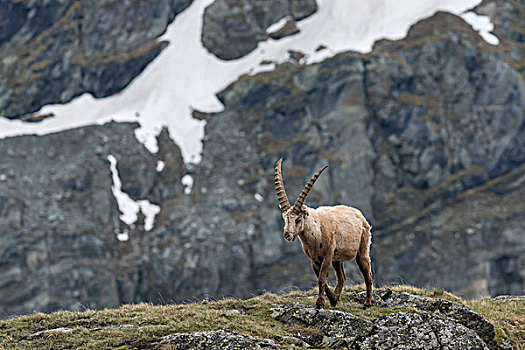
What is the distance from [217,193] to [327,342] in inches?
3350

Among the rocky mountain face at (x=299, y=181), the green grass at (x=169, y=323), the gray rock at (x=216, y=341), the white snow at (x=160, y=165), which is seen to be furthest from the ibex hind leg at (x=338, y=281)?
the white snow at (x=160, y=165)

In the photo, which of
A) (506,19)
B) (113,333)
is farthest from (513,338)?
(506,19)

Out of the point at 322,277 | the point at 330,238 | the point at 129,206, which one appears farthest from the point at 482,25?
the point at 322,277

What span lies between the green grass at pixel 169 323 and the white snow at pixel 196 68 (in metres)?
88.6

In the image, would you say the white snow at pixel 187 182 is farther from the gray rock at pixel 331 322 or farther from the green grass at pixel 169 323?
the gray rock at pixel 331 322

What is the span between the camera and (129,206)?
9912cm

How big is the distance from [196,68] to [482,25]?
6365cm

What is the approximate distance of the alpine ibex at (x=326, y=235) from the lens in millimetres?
15672

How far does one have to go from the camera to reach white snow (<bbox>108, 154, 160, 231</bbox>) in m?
96.0

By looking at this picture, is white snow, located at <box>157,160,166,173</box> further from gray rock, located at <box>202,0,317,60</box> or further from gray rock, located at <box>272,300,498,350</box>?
gray rock, located at <box>272,300,498,350</box>

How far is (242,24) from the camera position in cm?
13612

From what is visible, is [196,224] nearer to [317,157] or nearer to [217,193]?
[217,193]

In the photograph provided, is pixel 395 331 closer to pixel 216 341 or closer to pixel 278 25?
pixel 216 341

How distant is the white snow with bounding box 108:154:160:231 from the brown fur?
264 ft
